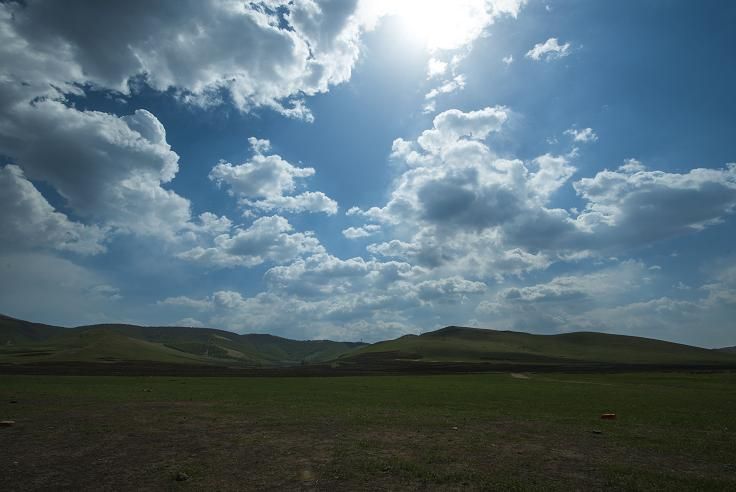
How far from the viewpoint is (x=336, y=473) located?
14.7 m

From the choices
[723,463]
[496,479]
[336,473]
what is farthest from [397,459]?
[723,463]

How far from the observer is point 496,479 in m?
13.9

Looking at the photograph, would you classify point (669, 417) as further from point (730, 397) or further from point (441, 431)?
point (730, 397)

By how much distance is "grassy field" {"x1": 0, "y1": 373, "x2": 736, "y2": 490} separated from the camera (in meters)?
13.9

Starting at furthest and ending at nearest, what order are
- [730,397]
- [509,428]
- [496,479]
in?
[730,397] → [509,428] → [496,479]

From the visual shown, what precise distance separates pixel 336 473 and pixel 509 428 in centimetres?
1245

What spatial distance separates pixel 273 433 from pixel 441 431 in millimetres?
8721

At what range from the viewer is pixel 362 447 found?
18.5 meters

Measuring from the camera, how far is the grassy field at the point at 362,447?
13898 mm

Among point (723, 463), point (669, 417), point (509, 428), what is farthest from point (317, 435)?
point (669, 417)

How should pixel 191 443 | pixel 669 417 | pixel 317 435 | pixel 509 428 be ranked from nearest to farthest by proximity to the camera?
pixel 191 443
pixel 317 435
pixel 509 428
pixel 669 417

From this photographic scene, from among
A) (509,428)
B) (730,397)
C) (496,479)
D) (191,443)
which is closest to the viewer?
(496,479)

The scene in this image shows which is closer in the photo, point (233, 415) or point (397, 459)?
point (397, 459)

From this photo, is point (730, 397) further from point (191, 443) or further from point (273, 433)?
point (191, 443)
